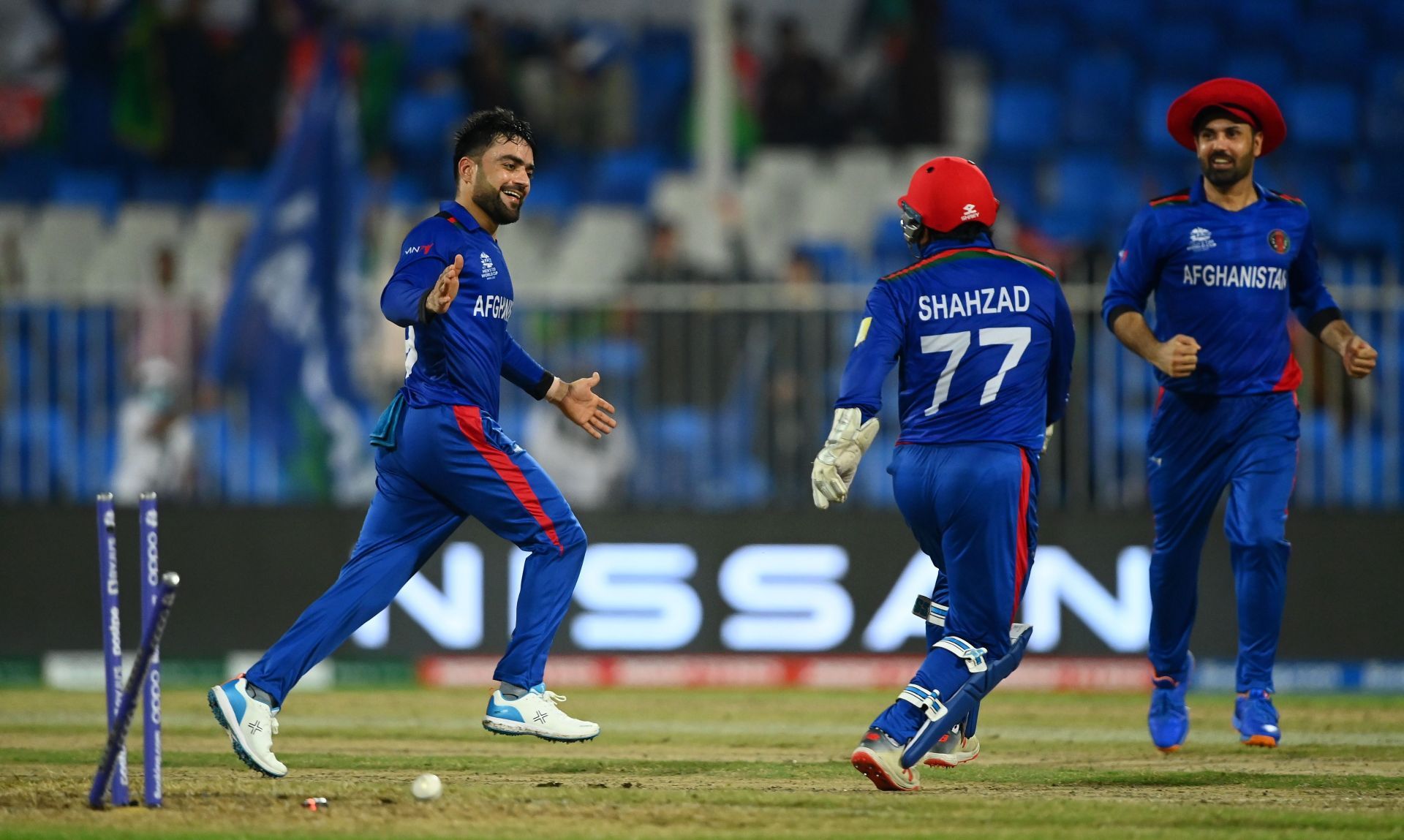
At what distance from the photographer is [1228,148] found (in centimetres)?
802

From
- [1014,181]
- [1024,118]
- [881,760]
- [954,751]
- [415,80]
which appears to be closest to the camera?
[881,760]

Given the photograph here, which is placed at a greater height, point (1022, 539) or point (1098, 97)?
point (1098, 97)

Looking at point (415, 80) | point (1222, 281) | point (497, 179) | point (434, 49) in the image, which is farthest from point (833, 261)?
point (497, 179)

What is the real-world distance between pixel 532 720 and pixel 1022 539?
6.15 ft

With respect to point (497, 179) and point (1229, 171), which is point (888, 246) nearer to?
point (1229, 171)

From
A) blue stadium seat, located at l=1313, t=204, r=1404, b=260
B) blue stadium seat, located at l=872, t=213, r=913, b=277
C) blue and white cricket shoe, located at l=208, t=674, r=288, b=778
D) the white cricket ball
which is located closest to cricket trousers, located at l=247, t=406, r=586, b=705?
blue and white cricket shoe, located at l=208, t=674, r=288, b=778

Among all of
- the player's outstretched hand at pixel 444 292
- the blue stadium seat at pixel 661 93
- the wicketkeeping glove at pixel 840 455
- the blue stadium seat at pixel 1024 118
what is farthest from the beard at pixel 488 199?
the blue stadium seat at pixel 661 93

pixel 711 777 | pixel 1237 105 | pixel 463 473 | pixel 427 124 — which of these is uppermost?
pixel 427 124

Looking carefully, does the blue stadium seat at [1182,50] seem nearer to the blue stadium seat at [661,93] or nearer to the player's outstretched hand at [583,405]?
the blue stadium seat at [661,93]

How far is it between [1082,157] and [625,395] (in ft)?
22.1

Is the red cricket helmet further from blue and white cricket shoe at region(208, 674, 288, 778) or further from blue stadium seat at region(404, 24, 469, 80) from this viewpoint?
blue stadium seat at region(404, 24, 469, 80)

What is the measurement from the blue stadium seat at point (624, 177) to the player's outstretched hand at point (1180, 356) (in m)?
11.0

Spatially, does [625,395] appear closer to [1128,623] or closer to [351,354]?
[351,354]

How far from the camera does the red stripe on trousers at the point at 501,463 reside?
695 cm
